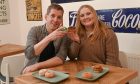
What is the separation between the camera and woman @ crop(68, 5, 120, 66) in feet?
6.25

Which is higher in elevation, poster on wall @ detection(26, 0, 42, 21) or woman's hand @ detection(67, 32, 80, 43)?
poster on wall @ detection(26, 0, 42, 21)

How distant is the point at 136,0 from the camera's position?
2.23 m

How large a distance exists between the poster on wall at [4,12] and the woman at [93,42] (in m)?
2.01

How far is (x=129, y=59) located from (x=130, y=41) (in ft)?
0.64

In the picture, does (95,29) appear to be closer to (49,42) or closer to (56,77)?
(49,42)

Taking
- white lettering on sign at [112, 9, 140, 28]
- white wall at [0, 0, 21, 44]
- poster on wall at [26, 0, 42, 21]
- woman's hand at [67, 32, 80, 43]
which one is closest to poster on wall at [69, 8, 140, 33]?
white lettering on sign at [112, 9, 140, 28]

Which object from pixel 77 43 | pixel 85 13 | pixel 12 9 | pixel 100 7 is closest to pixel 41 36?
pixel 77 43

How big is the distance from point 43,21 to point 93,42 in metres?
1.57

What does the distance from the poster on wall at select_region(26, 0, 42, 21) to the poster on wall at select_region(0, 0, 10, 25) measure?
39cm

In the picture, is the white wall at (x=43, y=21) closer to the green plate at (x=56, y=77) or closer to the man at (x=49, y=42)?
the man at (x=49, y=42)

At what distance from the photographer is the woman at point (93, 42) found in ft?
6.25

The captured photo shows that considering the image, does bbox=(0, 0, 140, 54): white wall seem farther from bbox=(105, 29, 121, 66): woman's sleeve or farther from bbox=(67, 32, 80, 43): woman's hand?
bbox=(67, 32, 80, 43): woman's hand

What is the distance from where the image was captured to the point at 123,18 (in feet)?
7.72

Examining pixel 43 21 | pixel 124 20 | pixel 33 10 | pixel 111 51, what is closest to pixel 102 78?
pixel 111 51
